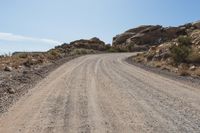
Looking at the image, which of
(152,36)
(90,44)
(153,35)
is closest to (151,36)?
(152,36)

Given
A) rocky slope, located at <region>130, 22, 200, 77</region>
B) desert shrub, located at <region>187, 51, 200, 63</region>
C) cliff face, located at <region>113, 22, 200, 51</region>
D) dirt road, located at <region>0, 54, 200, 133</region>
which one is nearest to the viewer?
dirt road, located at <region>0, 54, 200, 133</region>

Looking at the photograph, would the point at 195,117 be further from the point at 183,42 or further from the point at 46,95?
the point at 183,42

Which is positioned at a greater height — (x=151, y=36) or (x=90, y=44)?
(x=151, y=36)

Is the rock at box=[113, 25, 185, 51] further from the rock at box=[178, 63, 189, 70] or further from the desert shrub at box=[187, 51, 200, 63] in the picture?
the rock at box=[178, 63, 189, 70]

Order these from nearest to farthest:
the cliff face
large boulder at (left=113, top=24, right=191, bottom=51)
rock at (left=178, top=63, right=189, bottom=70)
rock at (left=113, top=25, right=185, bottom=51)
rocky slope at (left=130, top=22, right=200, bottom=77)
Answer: rocky slope at (left=130, top=22, right=200, bottom=77) < rock at (left=178, top=63, right=189, bottom=70) < the cliff face < large boulder at (left=113, top=24, right=191, bottom=51) < rock at (left=113, top=25, right=185, bottom=51)

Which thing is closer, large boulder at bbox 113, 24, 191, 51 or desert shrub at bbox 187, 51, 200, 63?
desert shrub at bbox 187, 51, 200, 63

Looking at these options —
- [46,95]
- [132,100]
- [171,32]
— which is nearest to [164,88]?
[132,100]

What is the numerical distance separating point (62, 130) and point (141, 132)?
205 cm

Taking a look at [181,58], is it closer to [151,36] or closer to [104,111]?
[104,111]

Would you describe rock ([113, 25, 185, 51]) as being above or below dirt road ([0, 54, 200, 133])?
above

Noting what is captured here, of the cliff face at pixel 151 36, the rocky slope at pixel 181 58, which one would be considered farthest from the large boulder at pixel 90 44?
the rocky slope at pixel 181 58

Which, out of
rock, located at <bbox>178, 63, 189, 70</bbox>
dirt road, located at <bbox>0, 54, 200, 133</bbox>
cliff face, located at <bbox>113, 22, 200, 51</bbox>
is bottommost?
rock, located at <bbox>178, 63, 189, 70</bbox>

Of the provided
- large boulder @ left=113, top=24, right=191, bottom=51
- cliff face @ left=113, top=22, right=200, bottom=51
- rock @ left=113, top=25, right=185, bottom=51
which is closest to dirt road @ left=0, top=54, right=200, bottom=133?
cliff face @ left=113, top=22, right=200, bottom=51

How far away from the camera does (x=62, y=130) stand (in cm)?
895
